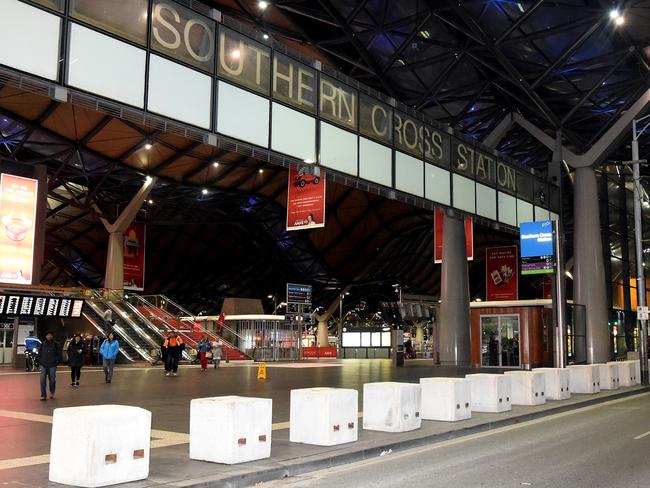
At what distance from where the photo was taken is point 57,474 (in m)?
7.00

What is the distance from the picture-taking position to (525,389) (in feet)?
53.5

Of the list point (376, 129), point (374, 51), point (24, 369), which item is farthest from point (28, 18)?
point (24, 369)

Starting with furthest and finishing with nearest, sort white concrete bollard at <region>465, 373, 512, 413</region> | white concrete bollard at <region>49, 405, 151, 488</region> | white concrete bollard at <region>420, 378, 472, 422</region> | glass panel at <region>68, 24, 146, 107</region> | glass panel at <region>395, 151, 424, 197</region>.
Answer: glass panel at <region>395, 151, 424, 197</region>
white concrete bollard at <region>465, 373, 512, 413</region>
white concrete bollard at <region>420, 378, 472, 422</region>
glass panel at <region>68, 24, 146, 107</region>
white concrete bollard at <region>49, 405, 151, 488</region>

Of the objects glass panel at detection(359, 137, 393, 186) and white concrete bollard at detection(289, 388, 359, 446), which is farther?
glass panel at detection(359, 137, 393, 186)

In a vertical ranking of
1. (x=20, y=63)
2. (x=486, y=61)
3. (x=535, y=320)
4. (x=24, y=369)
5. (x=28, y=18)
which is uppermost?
(x=486, y=61)

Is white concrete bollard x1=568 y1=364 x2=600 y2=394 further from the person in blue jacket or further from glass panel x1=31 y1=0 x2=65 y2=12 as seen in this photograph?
glass panel x1=31 y1=0 x2=65 y2=12

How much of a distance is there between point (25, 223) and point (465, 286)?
863 inches

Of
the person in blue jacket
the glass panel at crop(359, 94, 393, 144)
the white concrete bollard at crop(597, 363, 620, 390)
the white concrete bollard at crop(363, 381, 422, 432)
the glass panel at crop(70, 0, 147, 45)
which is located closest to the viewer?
the white concrete bollard at crop(363, 381, 422, 432)

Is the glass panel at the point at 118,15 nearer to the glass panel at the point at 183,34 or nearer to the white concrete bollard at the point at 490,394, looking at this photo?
the glass panel at the point at 183,34

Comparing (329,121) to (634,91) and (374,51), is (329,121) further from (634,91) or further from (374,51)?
(634,91)

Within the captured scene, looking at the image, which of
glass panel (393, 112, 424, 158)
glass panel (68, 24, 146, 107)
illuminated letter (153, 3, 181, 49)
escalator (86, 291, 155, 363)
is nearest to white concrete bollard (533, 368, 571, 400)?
glass panel (393, 112, 424, 158)

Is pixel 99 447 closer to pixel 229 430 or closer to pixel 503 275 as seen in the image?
pixel 229 430

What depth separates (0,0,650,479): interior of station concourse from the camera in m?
13.1

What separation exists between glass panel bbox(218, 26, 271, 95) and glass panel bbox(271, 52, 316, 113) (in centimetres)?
30
